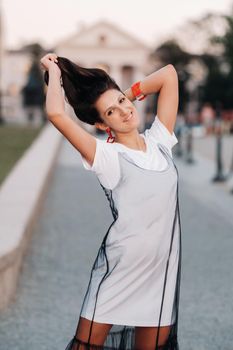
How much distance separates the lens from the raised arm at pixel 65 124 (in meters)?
2.88

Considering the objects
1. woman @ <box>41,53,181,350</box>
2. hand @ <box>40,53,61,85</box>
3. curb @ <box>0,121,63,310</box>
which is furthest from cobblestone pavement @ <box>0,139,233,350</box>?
hand @ <box>40,53,61,85</box>

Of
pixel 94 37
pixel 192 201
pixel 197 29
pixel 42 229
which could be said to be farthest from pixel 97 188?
pixel 94 37

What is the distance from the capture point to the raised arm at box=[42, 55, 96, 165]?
9.44 ft

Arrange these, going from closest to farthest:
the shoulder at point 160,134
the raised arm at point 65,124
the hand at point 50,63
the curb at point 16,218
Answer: the raised arm at point 65,124, the hand at point 50,63, the shoulder at point 160,134, the curb at point 16,218

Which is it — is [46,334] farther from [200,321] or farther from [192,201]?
[192,201]

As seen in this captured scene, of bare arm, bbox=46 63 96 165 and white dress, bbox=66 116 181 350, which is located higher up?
bare arm, bbox=46 63 96 165

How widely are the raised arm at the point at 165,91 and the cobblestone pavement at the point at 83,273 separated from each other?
1.88m

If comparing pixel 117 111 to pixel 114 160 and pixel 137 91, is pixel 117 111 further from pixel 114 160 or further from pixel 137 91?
pixel 137 91

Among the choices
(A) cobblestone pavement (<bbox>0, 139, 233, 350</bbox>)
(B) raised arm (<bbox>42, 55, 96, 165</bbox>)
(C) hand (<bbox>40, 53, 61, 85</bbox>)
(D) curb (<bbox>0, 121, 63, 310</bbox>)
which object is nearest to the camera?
(B) raised arm (<bbox>42, 55, 96, 165</bbox>)

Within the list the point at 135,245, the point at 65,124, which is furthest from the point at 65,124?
the point at 135,245

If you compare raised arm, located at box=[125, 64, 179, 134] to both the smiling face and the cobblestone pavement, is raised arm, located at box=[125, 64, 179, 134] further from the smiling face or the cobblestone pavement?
the cobblestone pavement

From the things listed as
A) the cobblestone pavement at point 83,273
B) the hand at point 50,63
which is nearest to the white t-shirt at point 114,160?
the hand at point 50,63

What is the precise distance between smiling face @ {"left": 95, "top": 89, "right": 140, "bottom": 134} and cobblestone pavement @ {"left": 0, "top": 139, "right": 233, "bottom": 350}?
204 centimetres

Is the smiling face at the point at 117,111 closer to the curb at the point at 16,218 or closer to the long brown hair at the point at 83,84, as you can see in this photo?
the long brown hair at the point at 83,84
